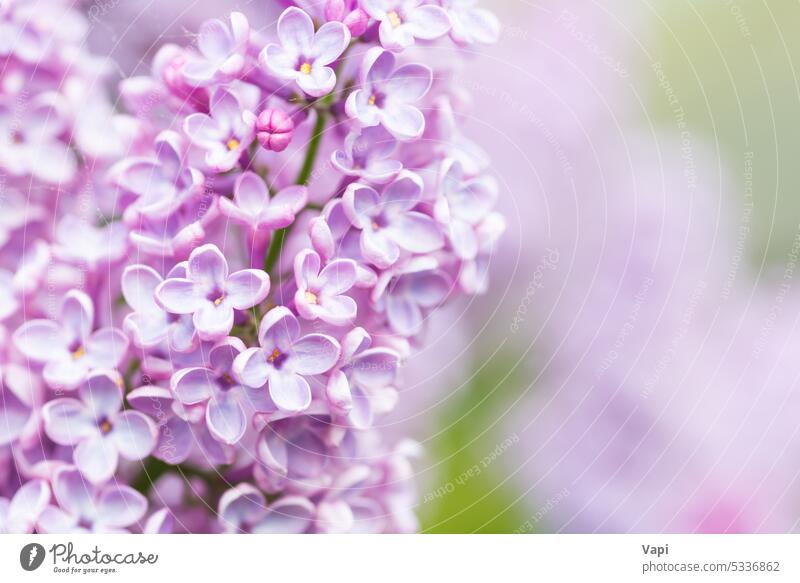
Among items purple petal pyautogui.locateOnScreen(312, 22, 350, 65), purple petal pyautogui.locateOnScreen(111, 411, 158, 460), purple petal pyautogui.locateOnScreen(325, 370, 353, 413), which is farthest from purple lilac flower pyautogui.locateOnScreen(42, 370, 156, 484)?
purple petal pyautogui.locateOnScreen(312, 22, 350, 65)

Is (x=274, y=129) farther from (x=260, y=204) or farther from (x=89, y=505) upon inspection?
(x=89, y=505)

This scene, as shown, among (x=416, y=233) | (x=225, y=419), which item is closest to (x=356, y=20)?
(x=416, y=233)

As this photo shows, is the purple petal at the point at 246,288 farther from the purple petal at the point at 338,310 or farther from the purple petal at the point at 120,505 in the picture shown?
the purple petal at the point at 120,505

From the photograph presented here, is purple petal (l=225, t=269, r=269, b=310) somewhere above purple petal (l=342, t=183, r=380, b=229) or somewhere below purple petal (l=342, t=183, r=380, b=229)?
below

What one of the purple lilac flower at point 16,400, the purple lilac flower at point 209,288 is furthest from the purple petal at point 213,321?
the purple lilac flower at point 16,400
